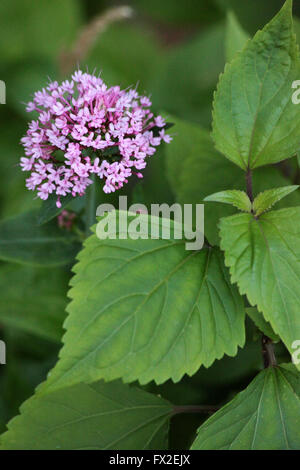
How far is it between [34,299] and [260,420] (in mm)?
642

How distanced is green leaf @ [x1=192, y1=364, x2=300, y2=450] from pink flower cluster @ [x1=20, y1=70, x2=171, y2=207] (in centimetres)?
36

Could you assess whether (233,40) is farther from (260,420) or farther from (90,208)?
(260,420)

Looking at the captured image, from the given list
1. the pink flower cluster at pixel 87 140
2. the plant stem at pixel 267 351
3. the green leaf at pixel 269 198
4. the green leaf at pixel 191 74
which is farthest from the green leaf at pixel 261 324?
the green leaf at pixel 191 74

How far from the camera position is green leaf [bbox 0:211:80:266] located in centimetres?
98

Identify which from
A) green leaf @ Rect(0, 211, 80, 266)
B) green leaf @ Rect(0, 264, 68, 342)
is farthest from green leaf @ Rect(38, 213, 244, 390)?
green leaf @ Rect(0, 264, 68, 342)

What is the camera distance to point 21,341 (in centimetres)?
138

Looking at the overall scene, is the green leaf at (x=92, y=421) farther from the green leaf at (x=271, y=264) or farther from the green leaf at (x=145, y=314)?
the green leaf at (x=271, y=264)

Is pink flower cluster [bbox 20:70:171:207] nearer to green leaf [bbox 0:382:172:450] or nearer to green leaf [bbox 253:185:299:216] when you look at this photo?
green leaf [bbox 253:185:299:216]

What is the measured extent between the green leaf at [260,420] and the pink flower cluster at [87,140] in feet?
1.17

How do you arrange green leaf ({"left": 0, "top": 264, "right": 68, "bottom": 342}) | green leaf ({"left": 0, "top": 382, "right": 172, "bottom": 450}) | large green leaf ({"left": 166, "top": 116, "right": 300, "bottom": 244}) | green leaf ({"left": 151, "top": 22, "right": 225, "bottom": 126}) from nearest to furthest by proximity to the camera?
green leaf ({"left": 0, "top": 382, "right": 172, "bottom": 450})
large green leaf ({"left": 166, "top": 116, "right": 300, "bottom": 244})
green leaf ({"left": 0, "top": 264, "right": 68, "bottom": 342})
green leaf ({"left": 151, "top": 22, "right": 225, "bottom": 126})

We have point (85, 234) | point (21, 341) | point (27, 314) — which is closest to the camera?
point (85, 234)

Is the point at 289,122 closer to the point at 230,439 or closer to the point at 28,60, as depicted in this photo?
the point at 230,439
